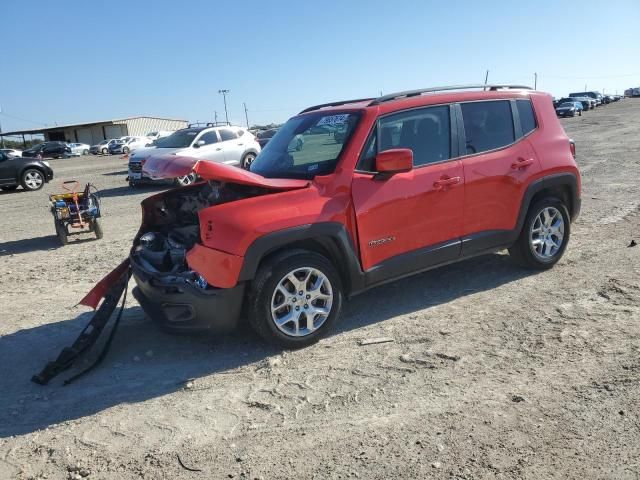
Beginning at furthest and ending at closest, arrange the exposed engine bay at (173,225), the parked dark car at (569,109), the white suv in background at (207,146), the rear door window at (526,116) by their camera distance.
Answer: the parked dark car at (569,109)
the white suv in background at (207,146)
the rear door window at (526,116)
the exposed engine bay at (173,225)

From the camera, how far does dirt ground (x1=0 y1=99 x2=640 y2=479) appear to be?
9.68ft

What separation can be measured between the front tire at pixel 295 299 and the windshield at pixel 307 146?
2.63ft

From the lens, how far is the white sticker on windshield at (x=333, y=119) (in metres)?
4.79

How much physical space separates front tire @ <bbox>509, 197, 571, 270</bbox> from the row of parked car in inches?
1403

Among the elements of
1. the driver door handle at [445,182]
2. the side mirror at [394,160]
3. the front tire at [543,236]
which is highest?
the side mirror at [394,160]

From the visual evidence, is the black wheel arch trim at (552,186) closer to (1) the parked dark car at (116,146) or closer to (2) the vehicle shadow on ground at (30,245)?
(2) the vehicle shadow on ground at (30,245)

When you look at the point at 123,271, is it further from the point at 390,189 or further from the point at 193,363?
the point at 390,189

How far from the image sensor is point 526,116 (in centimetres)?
561

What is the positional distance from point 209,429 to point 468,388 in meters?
1.64

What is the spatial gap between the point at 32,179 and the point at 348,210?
1726 cm

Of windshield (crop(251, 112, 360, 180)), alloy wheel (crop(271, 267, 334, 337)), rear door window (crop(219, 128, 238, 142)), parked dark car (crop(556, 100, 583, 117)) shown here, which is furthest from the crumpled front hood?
parked dark car (crop(556, 100, 583, 117))

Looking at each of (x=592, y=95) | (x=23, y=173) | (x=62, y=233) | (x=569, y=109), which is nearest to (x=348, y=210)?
(x=62, y=233)

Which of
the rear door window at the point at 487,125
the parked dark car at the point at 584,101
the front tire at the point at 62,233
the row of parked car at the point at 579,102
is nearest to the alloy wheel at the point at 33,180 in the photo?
the front tire at the point at 62,233

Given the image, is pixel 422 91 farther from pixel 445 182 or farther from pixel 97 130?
pixel 97 130
